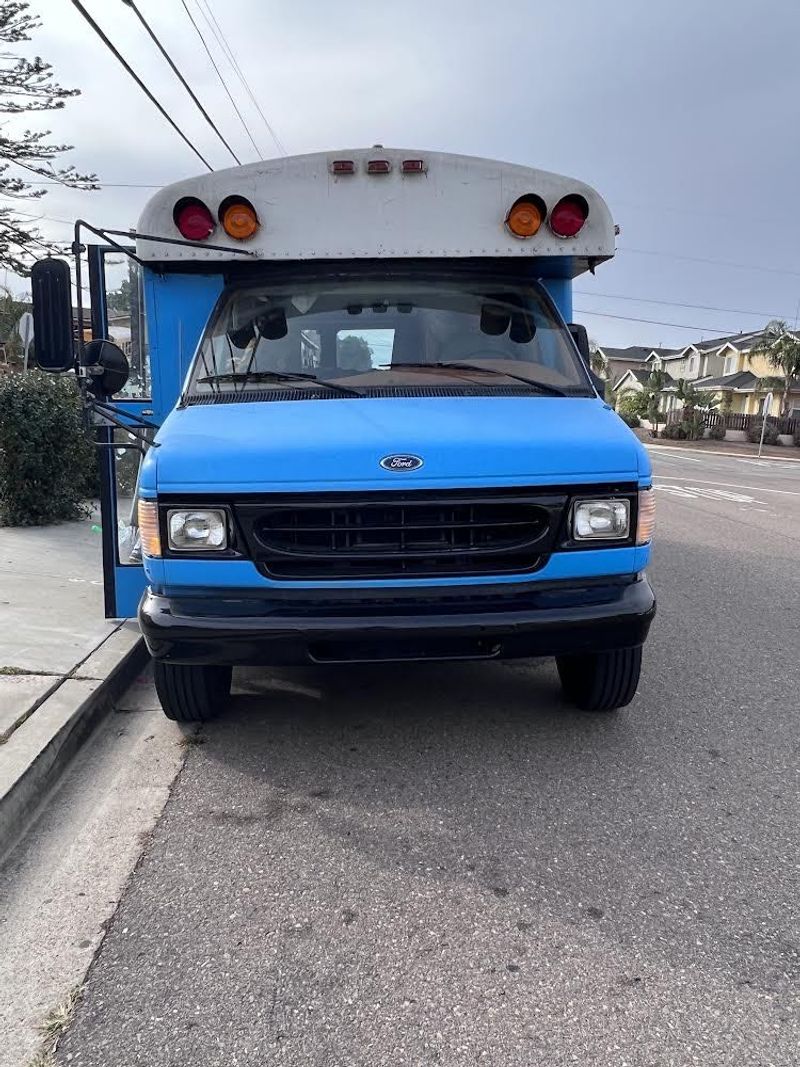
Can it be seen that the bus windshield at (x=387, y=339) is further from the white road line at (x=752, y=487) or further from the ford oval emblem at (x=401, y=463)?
the white road line at (x=752, y=487)

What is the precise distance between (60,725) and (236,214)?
2690 millimetres

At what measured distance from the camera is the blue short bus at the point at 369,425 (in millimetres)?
3184

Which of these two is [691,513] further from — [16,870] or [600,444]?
[16,870]

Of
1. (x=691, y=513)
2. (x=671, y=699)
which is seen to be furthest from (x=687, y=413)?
(x=671, y=699)

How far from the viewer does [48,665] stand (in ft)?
14.3

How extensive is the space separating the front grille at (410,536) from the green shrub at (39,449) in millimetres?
5295

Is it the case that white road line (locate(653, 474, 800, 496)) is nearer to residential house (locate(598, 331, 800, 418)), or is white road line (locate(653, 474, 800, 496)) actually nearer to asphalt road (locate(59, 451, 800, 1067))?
asphalt road (locate(59, 451, 800, 1067))

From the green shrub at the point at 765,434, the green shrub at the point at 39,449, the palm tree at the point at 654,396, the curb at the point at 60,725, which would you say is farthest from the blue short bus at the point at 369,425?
the palm tree at the point at 654,396

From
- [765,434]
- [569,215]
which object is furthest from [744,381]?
[569,215]

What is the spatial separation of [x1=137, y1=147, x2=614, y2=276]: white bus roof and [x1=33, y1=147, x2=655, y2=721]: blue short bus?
0.01 meters

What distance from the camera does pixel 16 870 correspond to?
2.89m

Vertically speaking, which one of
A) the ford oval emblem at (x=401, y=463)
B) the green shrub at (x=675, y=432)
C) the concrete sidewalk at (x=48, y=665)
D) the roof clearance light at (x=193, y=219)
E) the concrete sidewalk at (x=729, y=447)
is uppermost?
the roof clearance light at (x=193, y=219)

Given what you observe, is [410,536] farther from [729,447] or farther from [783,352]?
[783,352]

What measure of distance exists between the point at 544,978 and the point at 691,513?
1184 centimetres
